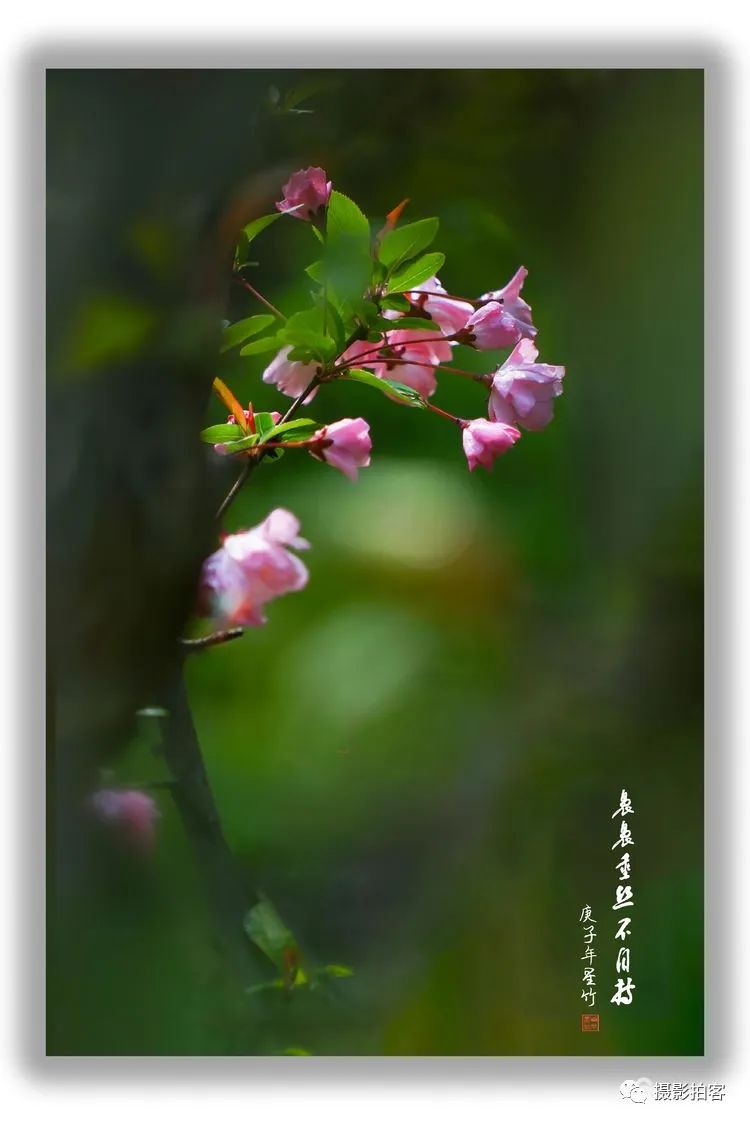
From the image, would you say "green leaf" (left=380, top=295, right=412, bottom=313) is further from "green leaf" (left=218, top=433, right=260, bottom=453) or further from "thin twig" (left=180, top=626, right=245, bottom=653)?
"thin twig" (left=180, top=626, right=245, bottom=653)

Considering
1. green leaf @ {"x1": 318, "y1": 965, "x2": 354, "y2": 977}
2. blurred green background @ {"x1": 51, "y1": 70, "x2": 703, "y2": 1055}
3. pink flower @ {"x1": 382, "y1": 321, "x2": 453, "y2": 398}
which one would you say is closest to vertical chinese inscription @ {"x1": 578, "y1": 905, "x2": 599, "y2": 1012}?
blurred green background @ {"x1": 51, "y1": 70, "x2": 703, "y2": 1055}

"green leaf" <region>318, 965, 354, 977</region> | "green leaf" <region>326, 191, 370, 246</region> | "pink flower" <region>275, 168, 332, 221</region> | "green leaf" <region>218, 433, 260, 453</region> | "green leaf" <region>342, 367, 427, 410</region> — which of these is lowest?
"green leaf" <region>318, 965, 354, 977</region>

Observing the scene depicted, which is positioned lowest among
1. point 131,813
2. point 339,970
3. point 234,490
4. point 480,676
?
point 339,970

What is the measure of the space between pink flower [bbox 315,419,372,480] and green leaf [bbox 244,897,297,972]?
1.38ft

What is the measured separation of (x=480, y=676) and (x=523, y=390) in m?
0.27

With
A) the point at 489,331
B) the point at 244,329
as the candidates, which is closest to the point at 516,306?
the point at 489,331

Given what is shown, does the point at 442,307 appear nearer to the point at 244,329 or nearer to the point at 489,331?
the point at 489,331

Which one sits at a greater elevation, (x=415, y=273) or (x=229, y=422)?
(x=415, y=273)

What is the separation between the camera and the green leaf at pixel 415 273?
91 centimetres

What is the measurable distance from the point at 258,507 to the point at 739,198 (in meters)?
0.55

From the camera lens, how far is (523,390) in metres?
0.93

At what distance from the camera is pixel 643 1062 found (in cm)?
97

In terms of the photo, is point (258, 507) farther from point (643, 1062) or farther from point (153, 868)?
point (643, 1062)

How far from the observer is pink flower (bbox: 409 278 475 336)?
93 cm
